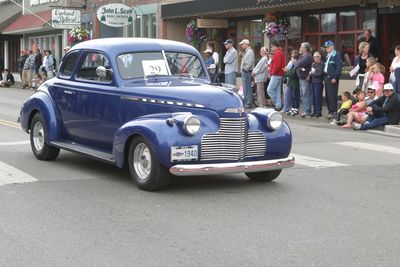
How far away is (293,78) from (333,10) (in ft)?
15.4

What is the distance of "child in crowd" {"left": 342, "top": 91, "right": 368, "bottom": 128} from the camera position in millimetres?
14984

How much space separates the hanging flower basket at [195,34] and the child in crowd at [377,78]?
40.4 ft

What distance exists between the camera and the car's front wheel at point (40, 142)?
958 centimetres

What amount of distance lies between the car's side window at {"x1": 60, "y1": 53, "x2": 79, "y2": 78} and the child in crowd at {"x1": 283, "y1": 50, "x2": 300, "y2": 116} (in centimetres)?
907

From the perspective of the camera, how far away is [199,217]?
6.39 meters

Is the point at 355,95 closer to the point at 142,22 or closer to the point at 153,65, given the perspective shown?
the point at 153,65

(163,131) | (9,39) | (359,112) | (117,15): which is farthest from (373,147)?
(9,39)

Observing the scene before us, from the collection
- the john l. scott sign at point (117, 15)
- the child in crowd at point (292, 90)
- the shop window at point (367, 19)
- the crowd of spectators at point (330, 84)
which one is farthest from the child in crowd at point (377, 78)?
the john l. scott sign at point (117, 15)

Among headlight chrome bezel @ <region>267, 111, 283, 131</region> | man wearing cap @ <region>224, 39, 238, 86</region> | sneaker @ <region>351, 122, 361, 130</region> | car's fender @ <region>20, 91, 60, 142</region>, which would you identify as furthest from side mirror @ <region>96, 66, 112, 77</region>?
man wearing cap @ <region>224, 39, 238, 86</region>

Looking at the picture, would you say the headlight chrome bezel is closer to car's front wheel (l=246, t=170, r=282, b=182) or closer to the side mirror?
car's front wheel (l=246, t=170, r=282, b=182)

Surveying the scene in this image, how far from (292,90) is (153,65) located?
1002 cm

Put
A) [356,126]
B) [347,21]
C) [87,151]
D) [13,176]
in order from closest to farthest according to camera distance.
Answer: [13,176] → [87,151] → [356,126] → [347,21]

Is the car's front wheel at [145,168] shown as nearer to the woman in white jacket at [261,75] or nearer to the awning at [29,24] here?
the woman in white jacket at [261,75]

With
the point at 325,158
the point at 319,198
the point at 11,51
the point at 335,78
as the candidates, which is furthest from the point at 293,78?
the point at 11,51
